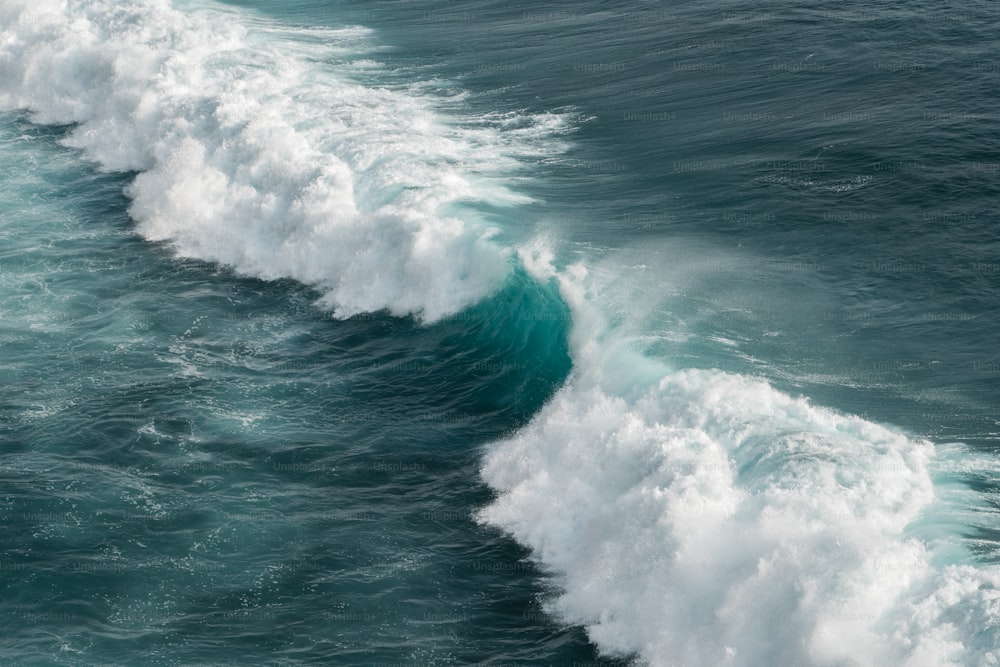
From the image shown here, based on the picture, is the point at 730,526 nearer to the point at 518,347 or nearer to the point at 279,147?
the point at 518,347

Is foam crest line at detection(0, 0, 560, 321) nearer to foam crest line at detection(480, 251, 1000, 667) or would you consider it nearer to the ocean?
the ocean

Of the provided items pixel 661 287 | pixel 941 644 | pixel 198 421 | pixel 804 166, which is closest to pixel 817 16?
pixel 804 166

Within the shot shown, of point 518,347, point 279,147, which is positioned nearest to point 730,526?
point 518,347

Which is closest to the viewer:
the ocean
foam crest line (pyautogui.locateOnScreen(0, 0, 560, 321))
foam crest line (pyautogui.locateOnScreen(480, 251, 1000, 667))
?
foam crest line (pyautogui.locateOnScreen(480, 251, 1000, 667))

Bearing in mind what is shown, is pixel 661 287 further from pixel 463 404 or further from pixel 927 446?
pixel 927 446

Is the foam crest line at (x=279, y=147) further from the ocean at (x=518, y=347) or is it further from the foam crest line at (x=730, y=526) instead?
the foam crest line at (x=730, y=526)

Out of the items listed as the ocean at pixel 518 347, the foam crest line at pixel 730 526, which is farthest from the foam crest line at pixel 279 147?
the foam crest line at pixel 730 526

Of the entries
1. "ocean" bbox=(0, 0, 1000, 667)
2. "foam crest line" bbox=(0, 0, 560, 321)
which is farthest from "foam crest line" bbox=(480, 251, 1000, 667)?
"foam crest line" bbox=(0, 0, 560, 321)
